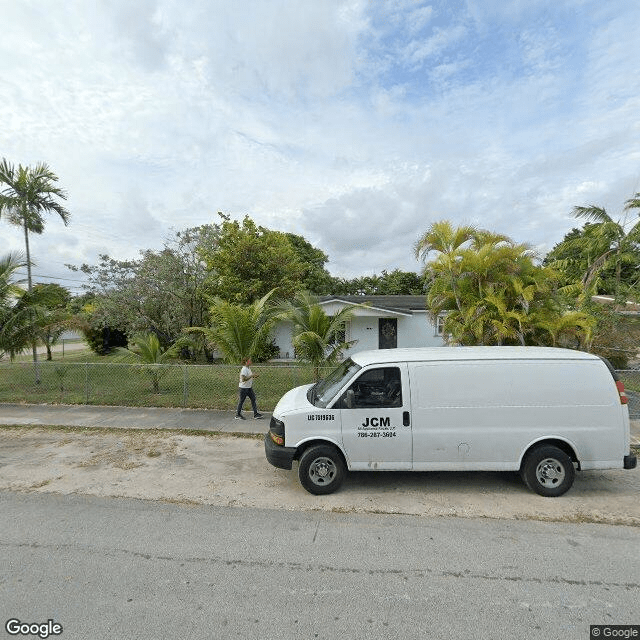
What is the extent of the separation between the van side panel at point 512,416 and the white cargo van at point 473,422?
0.04ft

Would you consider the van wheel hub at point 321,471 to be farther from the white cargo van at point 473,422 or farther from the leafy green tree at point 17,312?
the leafy green tree at point 17,312

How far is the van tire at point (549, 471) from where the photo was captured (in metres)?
4.91

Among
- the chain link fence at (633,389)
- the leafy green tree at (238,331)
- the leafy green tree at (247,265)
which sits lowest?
the chain link fence at (633,389)

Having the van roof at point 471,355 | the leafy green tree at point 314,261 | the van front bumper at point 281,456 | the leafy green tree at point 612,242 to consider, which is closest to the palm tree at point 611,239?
the leafy green tree at point 612,242

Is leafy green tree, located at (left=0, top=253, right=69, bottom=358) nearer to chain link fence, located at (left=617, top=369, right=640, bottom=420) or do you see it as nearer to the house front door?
the house front door

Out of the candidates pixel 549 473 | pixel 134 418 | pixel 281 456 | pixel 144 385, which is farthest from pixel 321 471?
pixel 144 385

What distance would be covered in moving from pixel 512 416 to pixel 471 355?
2.98ft

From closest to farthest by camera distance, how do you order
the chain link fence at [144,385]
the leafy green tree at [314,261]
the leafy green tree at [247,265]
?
the chain link fence at [144,385], the leafy green tree at [247,265], the leafy green tree at [314,261]

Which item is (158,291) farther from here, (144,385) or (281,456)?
(281,456)

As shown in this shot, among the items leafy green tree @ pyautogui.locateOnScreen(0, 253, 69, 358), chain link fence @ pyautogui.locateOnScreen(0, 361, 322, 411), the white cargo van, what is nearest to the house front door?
chain link fence @ pyautogui.locateOnScreen(0, 361, 322, 411)

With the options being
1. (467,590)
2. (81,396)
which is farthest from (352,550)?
(81,396)

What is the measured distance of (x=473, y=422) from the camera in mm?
4926

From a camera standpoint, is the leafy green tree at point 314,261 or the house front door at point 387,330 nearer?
the house front door at point 387,330

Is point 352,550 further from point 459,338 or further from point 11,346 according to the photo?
point 11,346
